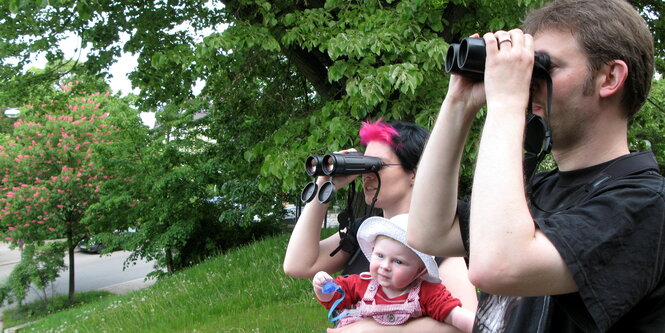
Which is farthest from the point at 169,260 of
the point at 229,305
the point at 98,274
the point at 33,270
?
the point at 98,274

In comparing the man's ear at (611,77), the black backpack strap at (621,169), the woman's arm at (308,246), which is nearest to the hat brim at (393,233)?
the woman's arm at (308,246)

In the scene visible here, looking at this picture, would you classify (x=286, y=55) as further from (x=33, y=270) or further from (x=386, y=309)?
(x=33, y=270)

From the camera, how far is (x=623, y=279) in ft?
3.12

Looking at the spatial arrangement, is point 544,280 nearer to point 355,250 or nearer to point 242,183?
point 355,250

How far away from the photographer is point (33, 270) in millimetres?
14578

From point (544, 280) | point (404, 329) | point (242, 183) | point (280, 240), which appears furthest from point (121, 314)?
point (544, 280)

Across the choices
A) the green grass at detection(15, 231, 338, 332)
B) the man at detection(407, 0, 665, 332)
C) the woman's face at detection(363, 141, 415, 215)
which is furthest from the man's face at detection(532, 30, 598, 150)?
the green grass at detection(15, 231, 338, 332)

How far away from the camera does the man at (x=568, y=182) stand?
955mm

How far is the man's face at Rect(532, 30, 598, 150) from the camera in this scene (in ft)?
3.57

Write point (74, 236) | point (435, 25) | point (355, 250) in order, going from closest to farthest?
point (355, 250) < point (435, 25) < point (74, 236)

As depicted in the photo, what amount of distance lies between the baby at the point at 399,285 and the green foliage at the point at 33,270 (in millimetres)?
A: 15233

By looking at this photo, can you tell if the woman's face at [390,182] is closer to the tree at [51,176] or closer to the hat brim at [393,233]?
the hat brim at [393,233]

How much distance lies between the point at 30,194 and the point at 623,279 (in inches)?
627

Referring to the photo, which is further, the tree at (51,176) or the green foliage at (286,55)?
the tree at (51,176)
